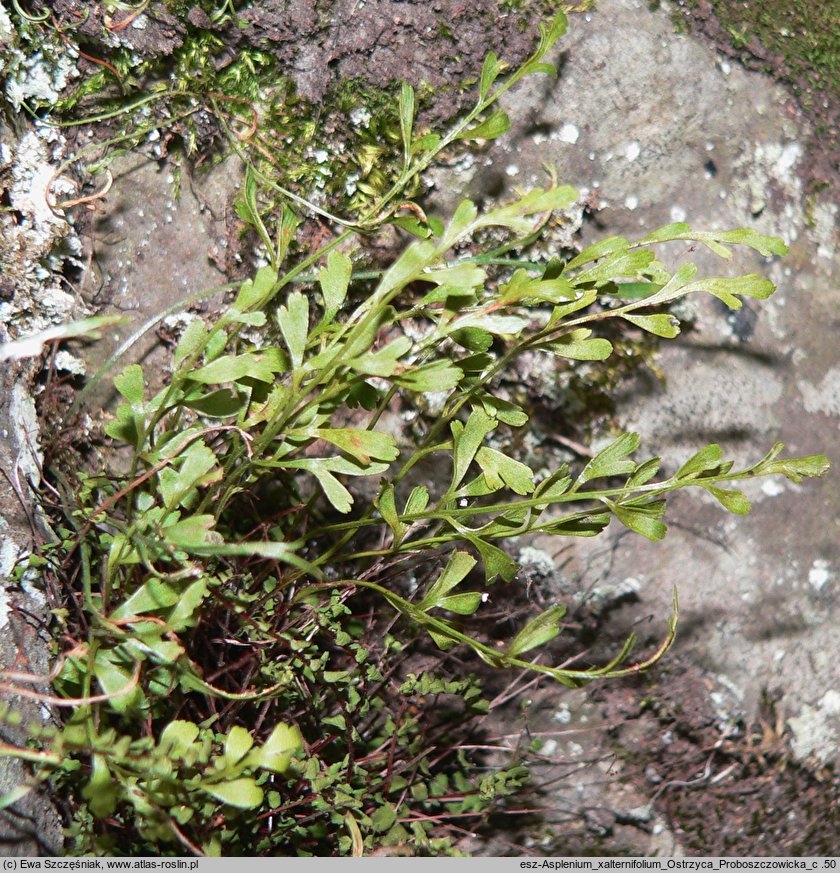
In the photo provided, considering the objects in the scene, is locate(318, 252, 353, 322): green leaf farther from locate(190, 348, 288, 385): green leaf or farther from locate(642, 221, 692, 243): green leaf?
locate(642, 221, 692, 243): green leaf

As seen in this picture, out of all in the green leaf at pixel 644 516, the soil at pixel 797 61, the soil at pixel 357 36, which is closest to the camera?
the green leaf at pixel 644 516

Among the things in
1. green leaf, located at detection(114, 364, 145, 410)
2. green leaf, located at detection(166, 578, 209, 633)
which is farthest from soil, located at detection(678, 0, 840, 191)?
green leaf, located at detection(166, 578, 209, 633)

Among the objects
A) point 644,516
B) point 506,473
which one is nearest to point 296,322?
point 506,473

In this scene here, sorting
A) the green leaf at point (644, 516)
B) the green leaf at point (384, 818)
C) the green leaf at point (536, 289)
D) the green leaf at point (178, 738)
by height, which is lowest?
the green leaf at point (384, 818)

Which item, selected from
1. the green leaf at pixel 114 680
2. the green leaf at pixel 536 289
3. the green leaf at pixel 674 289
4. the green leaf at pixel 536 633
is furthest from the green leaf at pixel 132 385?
the green leaf at pixel 674 289

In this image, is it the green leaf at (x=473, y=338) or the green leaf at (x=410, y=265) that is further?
the green leaf at (x=473, y=338)

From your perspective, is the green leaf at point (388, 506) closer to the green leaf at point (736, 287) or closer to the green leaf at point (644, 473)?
the green leaf at point (644, 473)

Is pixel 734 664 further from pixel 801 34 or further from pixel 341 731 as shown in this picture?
pixel 801 34
